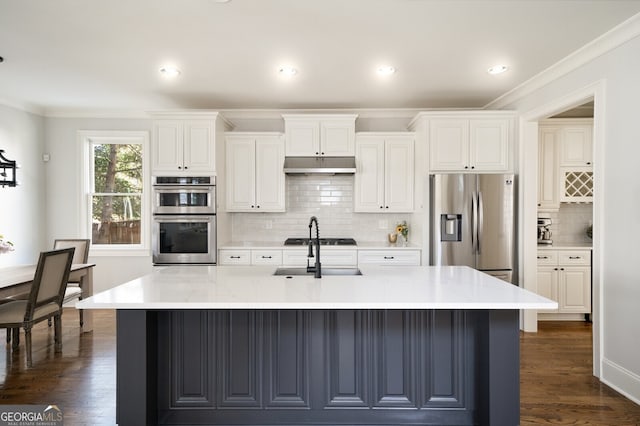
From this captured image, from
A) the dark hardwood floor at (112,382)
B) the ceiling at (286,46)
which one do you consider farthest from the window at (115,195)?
the dark hardwood floor at (112,382)

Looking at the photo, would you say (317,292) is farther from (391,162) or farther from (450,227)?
(391,162)

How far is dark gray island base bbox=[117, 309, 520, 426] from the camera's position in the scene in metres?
2.27

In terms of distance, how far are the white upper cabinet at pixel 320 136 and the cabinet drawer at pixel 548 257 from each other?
2.51 m

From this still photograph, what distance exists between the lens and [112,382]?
294 centimetres

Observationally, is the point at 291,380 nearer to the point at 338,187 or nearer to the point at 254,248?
the point at 254,248

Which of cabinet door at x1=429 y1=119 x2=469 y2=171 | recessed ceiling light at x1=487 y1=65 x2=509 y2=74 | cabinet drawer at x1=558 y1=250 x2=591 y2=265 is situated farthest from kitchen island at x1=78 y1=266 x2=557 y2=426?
cabinet drawer at x1=558 y1=250 x2=591 y2=265

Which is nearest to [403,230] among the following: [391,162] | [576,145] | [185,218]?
[391,162]

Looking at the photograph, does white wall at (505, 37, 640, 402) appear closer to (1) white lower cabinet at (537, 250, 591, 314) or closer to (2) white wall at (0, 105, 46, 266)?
(1) white lower cabinet at (537, 250, 591, 314)

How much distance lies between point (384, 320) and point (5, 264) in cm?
477

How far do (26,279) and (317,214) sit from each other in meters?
3.18

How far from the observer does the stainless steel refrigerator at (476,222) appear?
4223 millimetres

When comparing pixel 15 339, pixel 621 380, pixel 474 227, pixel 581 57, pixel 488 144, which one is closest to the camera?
pixel 621 380

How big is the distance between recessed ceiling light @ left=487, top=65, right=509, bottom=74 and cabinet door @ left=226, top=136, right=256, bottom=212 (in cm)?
275

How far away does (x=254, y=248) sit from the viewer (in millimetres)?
4578
